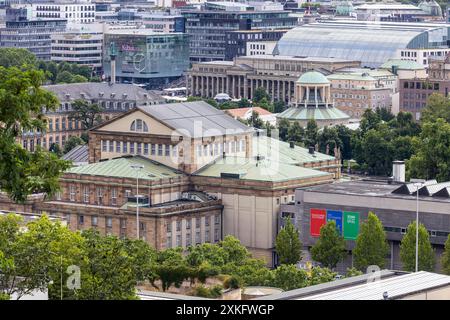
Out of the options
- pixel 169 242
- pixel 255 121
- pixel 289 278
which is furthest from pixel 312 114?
pixel 289 278

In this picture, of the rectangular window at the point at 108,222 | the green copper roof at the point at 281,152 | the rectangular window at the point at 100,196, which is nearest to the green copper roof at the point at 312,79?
the green copper roof at the point at 281,152

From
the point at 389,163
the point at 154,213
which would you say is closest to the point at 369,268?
the point at 154,213

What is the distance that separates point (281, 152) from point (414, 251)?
28.3 m

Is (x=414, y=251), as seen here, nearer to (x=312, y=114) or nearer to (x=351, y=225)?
(x=351, y=225)

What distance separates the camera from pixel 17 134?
37.5 m

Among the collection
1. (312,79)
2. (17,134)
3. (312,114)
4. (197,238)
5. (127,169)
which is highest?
(17,134)

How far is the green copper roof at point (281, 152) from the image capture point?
116625 mm

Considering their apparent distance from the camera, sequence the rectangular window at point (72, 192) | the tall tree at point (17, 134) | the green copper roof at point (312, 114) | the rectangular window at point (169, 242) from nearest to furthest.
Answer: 1. the tall tree at point (17, 134)
2. the rectangular window at point (169, 242)
3. the rectangular window at point (72, 192)
4. the green copper roof at point (312, 114)

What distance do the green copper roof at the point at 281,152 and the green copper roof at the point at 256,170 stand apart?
3.54 meters

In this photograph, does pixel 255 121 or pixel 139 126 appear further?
pixel 255 121

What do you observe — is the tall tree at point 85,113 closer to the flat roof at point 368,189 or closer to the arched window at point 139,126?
the arched window at point 139,126

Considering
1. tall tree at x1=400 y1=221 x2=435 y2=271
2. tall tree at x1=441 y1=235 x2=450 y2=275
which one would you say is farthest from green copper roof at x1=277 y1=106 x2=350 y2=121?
tall tree at x1=441 y1=235 x2=450 y2=275

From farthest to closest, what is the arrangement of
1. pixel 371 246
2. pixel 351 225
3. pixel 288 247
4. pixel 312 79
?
pixel 312 79
pixel 351 225
pixel 288 247
pixel 371 246

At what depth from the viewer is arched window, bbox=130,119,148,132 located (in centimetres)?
11138
